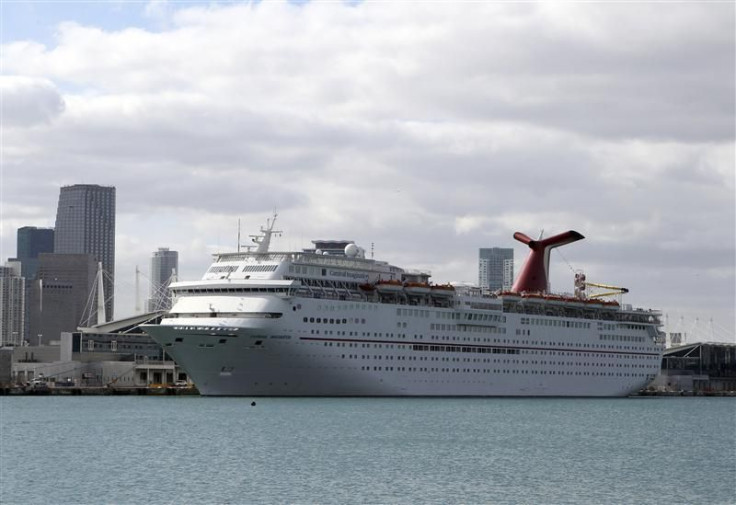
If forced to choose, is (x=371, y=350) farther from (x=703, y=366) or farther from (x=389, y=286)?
(x=703, y=366)

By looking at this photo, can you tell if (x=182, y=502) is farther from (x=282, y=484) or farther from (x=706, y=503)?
(x=706, y=503)

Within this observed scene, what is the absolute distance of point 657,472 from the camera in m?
49.5

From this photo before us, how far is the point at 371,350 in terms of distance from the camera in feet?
277

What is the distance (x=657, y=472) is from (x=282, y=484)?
593 inches

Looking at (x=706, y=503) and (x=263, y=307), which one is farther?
(x=263, y=307)

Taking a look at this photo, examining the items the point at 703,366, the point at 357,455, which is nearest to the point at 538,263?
the point at 357,455

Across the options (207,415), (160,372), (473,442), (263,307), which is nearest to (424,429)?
(473,442)

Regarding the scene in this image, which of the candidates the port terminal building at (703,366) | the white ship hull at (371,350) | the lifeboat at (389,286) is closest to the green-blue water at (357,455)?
the white ship hull at (371,350)

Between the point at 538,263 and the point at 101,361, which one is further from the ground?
the point at 538,263

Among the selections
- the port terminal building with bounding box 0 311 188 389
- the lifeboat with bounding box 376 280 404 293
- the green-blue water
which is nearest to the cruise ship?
the lifeboat with bounding box 376 280 404 293

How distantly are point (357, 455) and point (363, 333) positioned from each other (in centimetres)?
3155

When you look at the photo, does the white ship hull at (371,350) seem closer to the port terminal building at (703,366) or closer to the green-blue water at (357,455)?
the green-blue water at (357,455)

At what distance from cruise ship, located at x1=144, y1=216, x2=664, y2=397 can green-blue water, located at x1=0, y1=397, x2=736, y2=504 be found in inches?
102

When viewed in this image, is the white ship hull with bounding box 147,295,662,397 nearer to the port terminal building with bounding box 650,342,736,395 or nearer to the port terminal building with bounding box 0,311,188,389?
the port terminal building with bounding box 0,311,188,389
